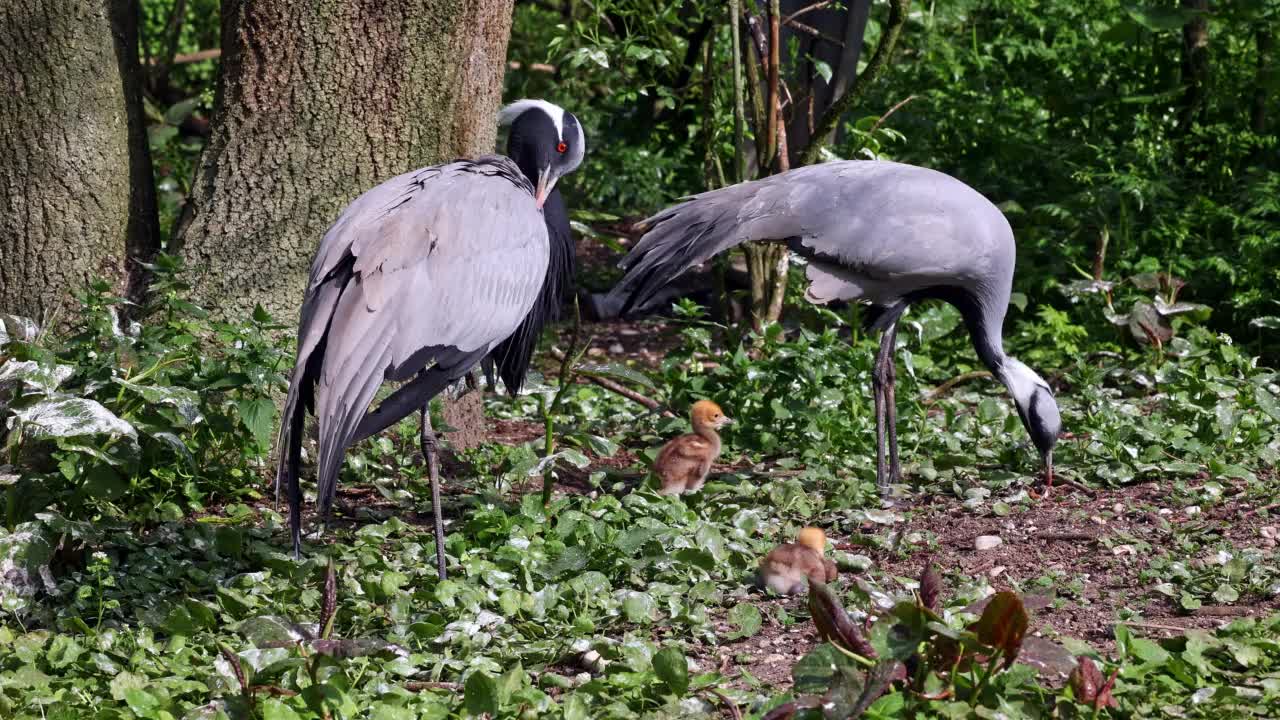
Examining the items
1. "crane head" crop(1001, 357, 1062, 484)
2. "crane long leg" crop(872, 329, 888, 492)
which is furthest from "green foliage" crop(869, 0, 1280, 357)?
"crane long leg" crop(872, 329, 888, 492)

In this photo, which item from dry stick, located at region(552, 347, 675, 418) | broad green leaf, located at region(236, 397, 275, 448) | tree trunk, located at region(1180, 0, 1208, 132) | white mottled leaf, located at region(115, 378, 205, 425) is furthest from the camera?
tree trunk, located at region(1180, 0, 1208, 132)

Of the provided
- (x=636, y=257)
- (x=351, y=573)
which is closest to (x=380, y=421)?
(x=351, y=573)

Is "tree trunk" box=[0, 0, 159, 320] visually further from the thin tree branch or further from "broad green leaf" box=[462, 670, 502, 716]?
the thin tree branch

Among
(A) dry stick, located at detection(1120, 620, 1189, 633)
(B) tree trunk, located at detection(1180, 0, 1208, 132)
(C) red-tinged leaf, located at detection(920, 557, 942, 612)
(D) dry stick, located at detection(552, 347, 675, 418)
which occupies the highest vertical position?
(B) tree trunk, located at detection(1180, 0, 1208, 132)

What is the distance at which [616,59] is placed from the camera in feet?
23.0

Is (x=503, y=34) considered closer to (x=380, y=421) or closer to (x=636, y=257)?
(x=636, y=257)

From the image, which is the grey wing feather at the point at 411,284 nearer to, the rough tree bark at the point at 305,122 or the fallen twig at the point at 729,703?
the rough tree bark at the point at 305,122

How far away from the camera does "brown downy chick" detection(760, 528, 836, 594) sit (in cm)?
396

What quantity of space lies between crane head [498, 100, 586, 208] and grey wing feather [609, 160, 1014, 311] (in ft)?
1.47

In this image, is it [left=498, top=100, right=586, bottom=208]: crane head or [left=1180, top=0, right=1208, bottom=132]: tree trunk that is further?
[left=1180, top=0, right=1208, bottom=132]: tree trunk

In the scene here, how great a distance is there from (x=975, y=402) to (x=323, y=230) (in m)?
2.94

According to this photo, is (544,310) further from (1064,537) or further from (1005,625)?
(1005,625)

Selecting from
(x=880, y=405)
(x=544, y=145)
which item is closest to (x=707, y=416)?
(x=880, y=405)

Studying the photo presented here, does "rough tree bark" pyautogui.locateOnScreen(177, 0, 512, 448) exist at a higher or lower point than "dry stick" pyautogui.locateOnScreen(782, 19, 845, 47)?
lower
